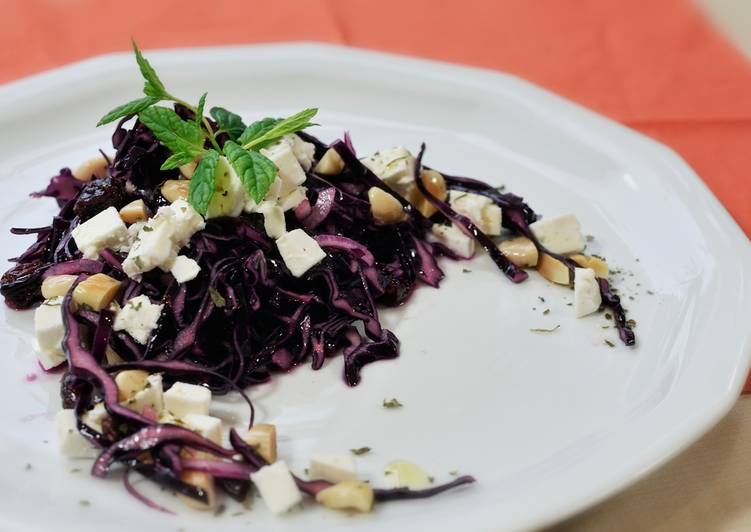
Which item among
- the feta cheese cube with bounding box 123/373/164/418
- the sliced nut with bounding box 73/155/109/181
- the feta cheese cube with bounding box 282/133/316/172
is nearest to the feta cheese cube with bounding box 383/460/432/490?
the feta cheese cube with bounding box 123/373/164/418

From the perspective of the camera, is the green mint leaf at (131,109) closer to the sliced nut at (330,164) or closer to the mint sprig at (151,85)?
the mint sprig at (151,85)

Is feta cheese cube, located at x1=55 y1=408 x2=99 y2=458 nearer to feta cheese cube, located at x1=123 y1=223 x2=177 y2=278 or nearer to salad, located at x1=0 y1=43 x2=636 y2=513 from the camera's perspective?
salad, located at x1=0 y1=43 x2=636 y2=513

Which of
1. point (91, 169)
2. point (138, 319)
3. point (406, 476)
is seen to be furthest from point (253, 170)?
point (406, 476)

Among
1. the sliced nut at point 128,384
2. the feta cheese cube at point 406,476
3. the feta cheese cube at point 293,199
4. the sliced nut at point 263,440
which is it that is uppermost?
the feta cheese cube at point 293,199

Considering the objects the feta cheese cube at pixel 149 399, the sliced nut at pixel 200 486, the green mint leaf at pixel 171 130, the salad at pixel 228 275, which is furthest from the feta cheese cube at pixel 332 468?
the green mint leaf at pixel 171 130

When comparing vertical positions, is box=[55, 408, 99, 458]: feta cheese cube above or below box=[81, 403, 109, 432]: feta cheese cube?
below

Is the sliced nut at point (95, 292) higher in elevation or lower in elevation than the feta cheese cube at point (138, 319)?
higher
